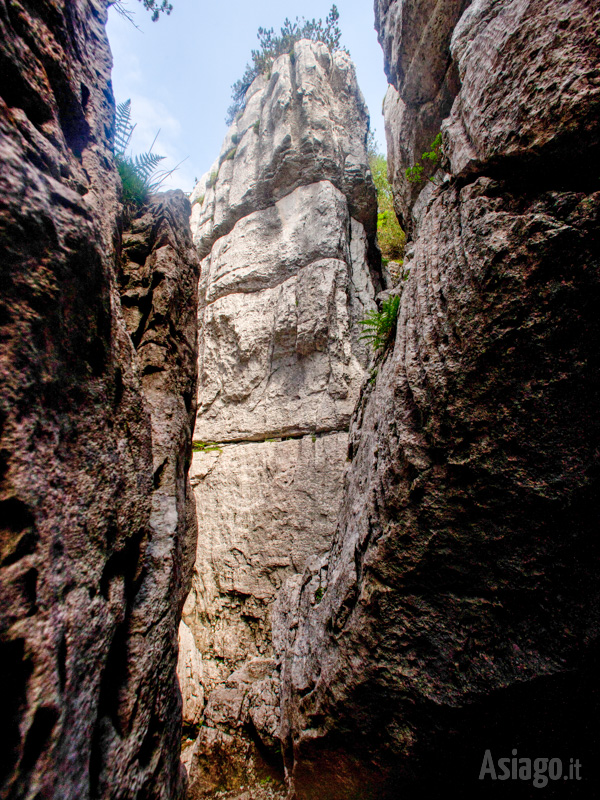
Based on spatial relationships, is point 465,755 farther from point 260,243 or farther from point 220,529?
point 260,243

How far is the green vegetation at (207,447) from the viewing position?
6559 millimetres

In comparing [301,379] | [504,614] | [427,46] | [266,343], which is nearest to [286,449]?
[301,379]

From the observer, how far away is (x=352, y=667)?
254 centimetres

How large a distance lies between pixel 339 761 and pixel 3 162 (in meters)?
4.06

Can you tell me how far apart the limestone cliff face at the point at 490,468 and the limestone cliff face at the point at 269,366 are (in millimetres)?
1952

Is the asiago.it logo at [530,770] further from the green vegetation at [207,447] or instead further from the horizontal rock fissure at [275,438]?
the green vegetation at [207,447]

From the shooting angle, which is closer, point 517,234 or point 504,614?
point 517,234

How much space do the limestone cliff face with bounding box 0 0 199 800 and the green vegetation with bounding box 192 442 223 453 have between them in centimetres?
371

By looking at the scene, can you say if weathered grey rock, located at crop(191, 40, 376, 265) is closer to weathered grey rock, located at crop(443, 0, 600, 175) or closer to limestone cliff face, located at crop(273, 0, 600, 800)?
limestone cliff face, located at crop(273, 0, 600, 800)

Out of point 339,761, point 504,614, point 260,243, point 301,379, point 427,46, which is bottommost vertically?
point 339,761

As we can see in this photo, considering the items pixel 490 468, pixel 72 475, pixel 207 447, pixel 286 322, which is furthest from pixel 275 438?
pixel 72 475

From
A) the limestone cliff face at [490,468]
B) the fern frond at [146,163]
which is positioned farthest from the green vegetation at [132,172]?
the limestone cliff face at [490,468]

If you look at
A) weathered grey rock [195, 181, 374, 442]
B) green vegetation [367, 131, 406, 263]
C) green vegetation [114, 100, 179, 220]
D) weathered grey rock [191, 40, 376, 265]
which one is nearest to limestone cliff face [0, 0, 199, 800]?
green vegetation [114, 100, 179, 220]

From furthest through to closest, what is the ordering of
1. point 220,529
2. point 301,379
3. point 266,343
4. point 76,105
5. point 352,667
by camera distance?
point 266,343, point 301,379, point 220,529, point 352,667, point 76,105
